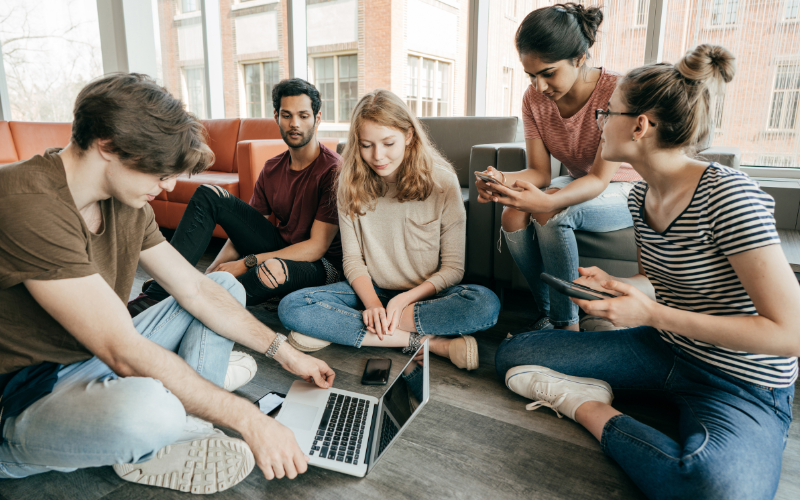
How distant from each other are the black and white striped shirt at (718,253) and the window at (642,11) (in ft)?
7.62

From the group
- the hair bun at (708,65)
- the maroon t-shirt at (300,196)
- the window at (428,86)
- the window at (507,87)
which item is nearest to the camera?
the hair bun at (708,65)

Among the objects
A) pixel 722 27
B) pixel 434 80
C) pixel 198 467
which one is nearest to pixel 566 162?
pixel 198 467

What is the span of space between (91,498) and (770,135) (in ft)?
11.5

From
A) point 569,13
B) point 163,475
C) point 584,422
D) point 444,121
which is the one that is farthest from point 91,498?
point 444,121

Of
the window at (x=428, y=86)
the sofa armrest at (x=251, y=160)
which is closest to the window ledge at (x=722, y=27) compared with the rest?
the window at (x=428, y=86)

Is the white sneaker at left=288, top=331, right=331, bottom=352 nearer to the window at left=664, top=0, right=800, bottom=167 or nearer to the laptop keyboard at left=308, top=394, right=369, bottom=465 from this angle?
the laptop keyboard at left=308, top=394, right=369, bottom=465

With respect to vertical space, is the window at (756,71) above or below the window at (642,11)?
below

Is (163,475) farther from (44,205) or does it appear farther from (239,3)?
(239,3)

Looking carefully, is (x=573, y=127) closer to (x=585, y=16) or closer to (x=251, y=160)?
(x=585, y=16)

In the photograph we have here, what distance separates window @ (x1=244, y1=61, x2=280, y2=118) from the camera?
19.1ft

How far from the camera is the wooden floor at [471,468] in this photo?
3.42 ft

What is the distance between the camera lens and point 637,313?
1.06 m

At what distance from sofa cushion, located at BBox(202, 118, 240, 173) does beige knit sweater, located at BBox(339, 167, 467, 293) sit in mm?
2453

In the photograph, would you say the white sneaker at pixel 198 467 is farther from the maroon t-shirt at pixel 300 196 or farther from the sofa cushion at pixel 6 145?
the sofa cushion at pixel 6 145
